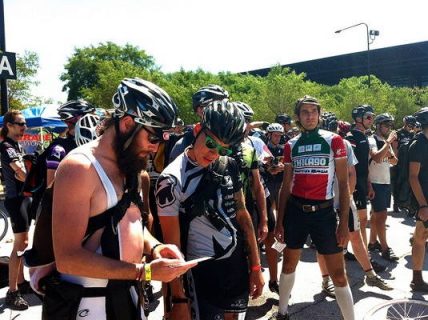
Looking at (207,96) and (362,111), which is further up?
(207,96)

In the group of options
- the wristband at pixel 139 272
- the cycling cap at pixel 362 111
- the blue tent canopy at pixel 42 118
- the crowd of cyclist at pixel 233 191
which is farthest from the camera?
the blue tent canopy at pixel 42 118

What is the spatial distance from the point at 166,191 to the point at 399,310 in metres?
3.21

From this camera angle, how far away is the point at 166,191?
7.91 feet

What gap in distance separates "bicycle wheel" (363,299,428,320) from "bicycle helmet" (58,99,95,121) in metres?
3.58

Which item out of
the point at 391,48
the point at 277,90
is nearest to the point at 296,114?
the point at 277,90

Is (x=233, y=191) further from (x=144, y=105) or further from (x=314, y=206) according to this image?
(x=314, y=206)

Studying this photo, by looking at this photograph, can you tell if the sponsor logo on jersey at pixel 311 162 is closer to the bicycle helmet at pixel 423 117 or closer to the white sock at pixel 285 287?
the white sock at pixel 285 287

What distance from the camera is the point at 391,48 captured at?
45.2 metres

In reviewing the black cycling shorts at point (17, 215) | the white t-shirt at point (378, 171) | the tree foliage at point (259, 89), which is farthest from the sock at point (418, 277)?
the tree foliage at point (259, 89)

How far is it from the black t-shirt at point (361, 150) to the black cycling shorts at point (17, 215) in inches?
174

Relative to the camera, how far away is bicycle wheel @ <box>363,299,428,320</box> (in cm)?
413

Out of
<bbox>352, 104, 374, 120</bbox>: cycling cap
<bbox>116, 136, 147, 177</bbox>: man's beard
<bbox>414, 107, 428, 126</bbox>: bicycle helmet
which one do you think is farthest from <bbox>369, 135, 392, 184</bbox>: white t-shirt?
<bbox>116, 136, 147, 177</bbox>: man's beard

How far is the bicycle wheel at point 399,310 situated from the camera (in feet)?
13.6

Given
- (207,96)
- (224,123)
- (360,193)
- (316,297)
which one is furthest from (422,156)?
(224,123)
